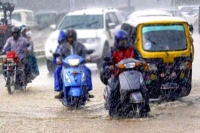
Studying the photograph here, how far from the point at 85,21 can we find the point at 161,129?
12.2m

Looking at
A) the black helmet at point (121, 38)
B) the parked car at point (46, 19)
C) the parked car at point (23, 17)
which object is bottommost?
the parked car at point (46, 19)

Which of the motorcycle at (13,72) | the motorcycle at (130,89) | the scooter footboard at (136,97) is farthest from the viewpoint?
the motorcycle at (13,72)

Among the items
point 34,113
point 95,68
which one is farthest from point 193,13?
point 34,113

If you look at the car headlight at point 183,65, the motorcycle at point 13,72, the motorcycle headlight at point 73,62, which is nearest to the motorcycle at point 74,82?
the motorcycle headlight at point 73,62

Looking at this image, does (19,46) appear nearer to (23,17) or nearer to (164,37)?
(164,37)

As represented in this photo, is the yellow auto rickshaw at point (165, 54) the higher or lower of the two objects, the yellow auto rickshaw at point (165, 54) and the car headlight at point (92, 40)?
the higher

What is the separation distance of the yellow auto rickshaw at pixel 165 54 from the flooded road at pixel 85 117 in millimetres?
323

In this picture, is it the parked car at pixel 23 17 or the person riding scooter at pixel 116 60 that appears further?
the parked car at pixel 23 17

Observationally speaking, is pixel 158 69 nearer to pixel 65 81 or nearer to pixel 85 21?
pixel 65 81

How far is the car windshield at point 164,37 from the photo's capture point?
1320 cm

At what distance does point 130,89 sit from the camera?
36.0ft

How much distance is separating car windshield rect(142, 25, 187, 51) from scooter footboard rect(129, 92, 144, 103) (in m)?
2.31

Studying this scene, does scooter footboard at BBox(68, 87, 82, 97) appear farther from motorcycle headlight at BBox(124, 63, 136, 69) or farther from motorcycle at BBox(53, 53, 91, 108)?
motorcycle headlight at BBox(124, 63, 136, 69)

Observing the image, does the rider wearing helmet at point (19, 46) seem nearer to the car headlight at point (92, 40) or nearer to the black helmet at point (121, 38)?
the car headlight at point (92, 40)
